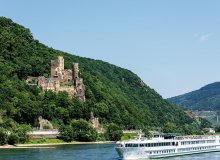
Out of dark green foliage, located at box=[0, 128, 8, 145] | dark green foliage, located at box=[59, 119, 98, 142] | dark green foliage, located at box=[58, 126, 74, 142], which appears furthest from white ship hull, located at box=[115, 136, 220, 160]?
dark green foliage, located at box=[58, 126, 74, 142]

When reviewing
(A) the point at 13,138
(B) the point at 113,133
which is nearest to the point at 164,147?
(A) the point at 13,138

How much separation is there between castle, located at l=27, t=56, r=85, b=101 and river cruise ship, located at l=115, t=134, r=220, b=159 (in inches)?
2259

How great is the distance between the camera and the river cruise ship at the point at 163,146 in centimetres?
8275

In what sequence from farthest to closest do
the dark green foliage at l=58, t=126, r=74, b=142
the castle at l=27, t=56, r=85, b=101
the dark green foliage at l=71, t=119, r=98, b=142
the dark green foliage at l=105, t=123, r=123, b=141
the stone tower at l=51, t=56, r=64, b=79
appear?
1. the stone tower at l=51, t=56, r=64, b=79
2. the castle at l=27, t=56, r=85, b=101
3. the dark green foliage at l=105, t=123, r=123, b=141
4. the dark green foliage at l=71, t=119, r=98, b=142
5. the dark green foliage at l=58, t=126, r=74, b=142

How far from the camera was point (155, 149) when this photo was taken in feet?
285

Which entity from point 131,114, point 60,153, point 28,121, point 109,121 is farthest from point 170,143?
point 131,114

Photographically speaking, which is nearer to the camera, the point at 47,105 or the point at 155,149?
the point at 155,149

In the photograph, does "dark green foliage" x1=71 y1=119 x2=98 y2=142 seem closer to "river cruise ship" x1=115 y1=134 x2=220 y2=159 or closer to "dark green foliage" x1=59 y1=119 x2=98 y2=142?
"dark green foliage" x1=59 y1=119 x2=98 y2=142

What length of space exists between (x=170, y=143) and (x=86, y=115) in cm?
6008

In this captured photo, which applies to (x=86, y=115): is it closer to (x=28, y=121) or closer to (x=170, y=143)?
(x=28, y=121)

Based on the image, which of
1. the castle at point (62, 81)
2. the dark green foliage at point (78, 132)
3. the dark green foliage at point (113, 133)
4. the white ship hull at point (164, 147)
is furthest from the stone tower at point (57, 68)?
the white ship hull at point (164, 147)

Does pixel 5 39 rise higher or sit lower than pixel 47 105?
higher

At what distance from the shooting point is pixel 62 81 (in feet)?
534

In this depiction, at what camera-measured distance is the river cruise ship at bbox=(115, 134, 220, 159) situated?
8275 cm
